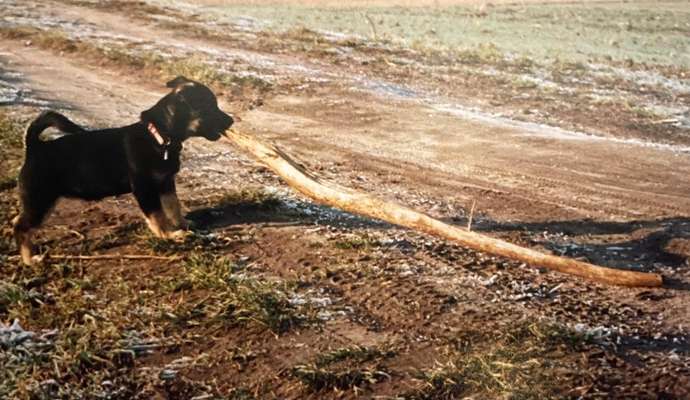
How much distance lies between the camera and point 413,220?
547cm

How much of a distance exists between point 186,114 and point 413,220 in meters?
1.95

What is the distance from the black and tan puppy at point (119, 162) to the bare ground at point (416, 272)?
1.03 ft

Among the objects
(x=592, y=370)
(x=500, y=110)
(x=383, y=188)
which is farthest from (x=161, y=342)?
(x=500, y=110)

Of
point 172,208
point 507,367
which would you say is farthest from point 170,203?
point 507,367

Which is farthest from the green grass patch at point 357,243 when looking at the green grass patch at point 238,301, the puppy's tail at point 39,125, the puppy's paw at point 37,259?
the puppy's tail at point 39,125

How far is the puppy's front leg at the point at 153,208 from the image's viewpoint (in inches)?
225

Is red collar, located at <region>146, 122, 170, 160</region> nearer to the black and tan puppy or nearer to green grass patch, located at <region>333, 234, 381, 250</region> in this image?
the black and tan puppy

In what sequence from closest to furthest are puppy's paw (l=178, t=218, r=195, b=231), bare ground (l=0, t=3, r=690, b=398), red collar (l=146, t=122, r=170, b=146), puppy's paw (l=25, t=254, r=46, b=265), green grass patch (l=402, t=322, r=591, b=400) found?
1. green grass patch (l=402, t=322, r=591, b=400)
2. bare ground (l=0, t=3, r=690, b=398)
3. puppy's paw (l=25, t=254, r=46, b=265)
4. red collar (l=146, t=122, r=170, b=146)
5. puppy's paw (l=178, t=218, r=195, b=231)

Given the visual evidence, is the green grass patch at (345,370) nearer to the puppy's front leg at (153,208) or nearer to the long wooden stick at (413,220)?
the long wooden stick at (413,220)

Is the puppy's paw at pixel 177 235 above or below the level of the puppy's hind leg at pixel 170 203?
below

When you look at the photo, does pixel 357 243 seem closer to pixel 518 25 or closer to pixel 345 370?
pixel 345 370

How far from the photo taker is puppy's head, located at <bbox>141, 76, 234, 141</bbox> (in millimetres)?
5844

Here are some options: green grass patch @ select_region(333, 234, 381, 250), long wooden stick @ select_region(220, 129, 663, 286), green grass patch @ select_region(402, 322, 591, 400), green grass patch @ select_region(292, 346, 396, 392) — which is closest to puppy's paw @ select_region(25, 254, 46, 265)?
long wooden stick @ select_region(220, 129, 663, 286)

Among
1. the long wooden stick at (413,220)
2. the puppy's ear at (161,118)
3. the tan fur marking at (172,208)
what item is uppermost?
the puppy's ear at (161,118)
